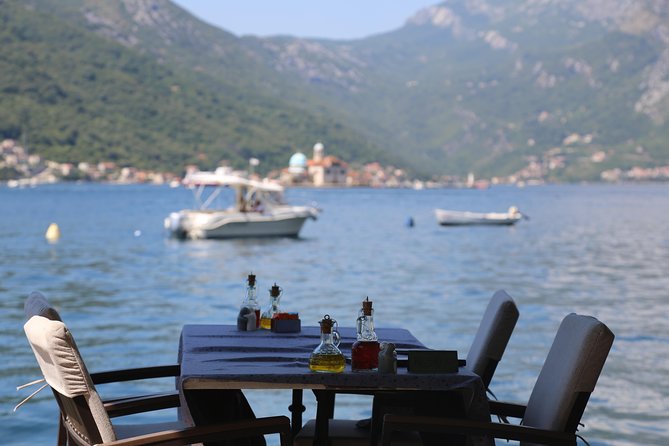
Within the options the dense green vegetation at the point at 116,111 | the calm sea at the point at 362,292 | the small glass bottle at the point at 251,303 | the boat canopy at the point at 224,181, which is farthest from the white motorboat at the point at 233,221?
the dense green vegetation at the point at 116,111

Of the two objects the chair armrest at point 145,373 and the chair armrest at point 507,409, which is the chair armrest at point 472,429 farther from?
the chair armrest at point 145,373

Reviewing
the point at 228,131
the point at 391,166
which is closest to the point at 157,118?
the point at 228,131

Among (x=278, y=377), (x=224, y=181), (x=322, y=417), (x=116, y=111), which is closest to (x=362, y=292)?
(x=322, y=417)

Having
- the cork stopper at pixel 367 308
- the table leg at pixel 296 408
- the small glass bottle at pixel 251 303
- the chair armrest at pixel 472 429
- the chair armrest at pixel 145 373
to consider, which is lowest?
the table leg at pixel 296 408

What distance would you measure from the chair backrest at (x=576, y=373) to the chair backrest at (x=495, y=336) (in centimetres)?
55

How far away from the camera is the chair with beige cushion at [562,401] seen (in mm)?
3555

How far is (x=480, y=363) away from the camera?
4.48 meters

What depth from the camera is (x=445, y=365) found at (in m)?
3.70

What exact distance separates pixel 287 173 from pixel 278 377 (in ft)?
459

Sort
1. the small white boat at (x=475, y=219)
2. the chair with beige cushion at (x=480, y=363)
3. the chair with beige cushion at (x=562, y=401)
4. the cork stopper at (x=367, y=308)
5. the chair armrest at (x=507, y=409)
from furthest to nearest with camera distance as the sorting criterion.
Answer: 1. the small white boat at (x=475, y=219)
2. the chair armrest at (x=507, y=409)
3. the chair with beige cushion at (x=480, y=363)
4. the cork stopper at (x=367, y=308)
5. the chair with beige cushion at (x=562, y=401)

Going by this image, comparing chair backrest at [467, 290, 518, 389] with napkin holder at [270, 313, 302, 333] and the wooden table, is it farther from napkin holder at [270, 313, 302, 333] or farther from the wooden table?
napkin holder at [270, 313, 302, 333]

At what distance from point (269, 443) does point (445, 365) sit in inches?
117

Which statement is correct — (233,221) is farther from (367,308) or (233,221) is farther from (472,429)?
(472,429)

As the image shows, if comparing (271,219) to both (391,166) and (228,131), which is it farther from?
(391,166)
